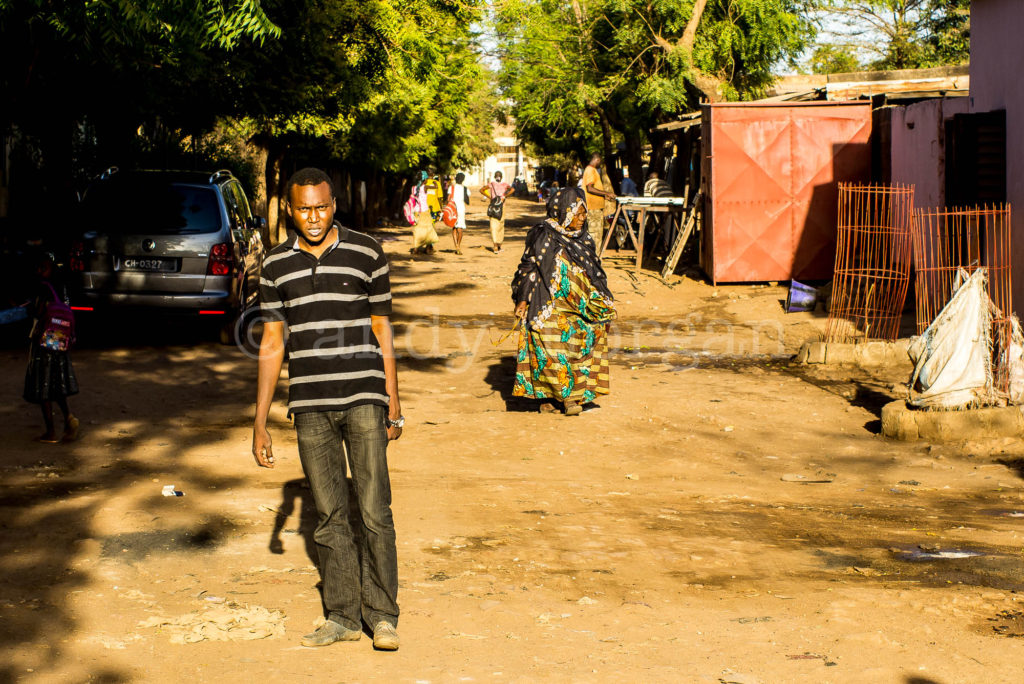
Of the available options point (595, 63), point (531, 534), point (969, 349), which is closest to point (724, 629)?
point (531, 534)

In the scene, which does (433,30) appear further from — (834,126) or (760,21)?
(760,21)

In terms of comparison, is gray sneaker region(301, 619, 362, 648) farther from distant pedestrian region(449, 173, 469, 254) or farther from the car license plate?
distant pedestrian region(449, 173, 469, 254)

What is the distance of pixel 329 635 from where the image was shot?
15.1 ft

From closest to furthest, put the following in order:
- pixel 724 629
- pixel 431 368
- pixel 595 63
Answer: pixel 724 629 → pixel 431 368 → pixel 595 63

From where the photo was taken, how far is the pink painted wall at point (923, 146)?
1338 cm

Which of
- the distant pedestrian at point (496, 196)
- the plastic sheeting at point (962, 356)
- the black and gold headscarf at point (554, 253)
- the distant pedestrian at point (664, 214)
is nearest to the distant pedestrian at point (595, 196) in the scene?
the distant pedestrian at point (664, 214)

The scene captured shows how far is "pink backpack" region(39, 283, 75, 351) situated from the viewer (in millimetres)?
7859

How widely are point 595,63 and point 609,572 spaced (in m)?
23.3

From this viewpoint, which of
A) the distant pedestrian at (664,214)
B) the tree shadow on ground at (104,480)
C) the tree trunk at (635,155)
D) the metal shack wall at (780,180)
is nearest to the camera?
the tree shadow on ground at (104,480)

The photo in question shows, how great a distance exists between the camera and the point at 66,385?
7977 millimetres

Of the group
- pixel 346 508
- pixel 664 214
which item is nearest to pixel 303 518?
pixel 346 508

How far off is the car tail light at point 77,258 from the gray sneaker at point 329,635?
8.40 meters

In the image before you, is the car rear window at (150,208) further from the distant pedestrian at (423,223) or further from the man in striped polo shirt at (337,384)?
the distant pedestrian at (423,223)

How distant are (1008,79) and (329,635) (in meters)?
10.1
